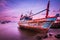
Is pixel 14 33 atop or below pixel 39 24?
below

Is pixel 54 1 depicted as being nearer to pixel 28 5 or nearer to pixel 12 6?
pixel 28 5

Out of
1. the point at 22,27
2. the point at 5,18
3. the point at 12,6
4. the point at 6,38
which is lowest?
the point at 6,38

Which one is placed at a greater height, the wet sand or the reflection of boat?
the reflection of boat

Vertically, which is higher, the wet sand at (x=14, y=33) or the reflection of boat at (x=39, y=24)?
the reflection of boat at (x=39, y=24)

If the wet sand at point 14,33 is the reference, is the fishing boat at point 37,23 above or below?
above

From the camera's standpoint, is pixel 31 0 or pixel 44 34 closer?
pixel 44 34

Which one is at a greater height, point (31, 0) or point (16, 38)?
point (31, 0)

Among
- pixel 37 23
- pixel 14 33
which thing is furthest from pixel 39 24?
pixel 14 33

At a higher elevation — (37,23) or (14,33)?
(37,23)

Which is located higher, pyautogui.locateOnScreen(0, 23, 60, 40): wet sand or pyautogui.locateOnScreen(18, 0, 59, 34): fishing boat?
pyautogui.locateOnScreen(18, 0, 59, 34): fishing boat

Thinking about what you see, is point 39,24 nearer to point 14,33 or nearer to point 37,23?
point 37,23

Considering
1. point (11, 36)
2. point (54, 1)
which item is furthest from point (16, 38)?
point (54, 1)

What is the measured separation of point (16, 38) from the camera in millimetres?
2312

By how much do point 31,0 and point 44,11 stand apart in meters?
0.34
